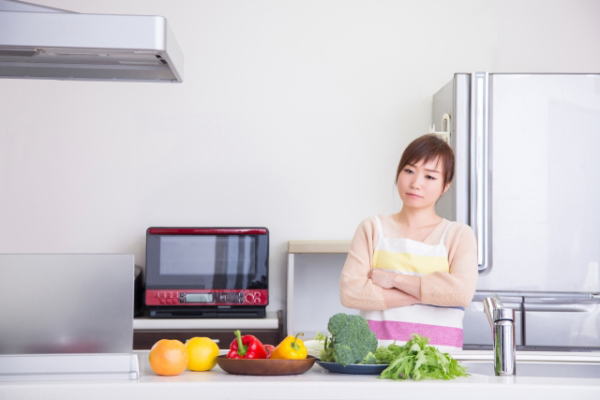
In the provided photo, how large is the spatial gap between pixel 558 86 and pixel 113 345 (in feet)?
7.41

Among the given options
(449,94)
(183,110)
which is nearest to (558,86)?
(449,94)

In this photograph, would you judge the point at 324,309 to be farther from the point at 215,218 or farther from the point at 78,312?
the point at 78,312

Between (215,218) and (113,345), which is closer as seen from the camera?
(113,345)

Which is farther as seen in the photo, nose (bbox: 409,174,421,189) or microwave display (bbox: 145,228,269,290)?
microwave display (bbox: 145,228,269,290)

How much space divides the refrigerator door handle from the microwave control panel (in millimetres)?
901

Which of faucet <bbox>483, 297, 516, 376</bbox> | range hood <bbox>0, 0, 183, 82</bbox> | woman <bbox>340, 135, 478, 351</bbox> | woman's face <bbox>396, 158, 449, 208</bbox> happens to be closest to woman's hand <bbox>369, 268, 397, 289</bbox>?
woman <bbox>340, 135, 478, 351</bbox>

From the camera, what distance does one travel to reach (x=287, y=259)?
3.81m

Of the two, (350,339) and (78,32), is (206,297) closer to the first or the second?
(350,339)

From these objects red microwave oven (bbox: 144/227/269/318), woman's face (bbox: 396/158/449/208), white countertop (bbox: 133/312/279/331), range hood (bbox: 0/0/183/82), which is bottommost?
white countertop (bbox: 133/312/279/331)

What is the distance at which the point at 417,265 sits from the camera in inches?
91.0

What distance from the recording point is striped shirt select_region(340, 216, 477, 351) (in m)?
2.23

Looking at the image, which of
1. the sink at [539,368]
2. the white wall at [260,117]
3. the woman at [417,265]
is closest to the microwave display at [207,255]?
the white wall at [260,117]

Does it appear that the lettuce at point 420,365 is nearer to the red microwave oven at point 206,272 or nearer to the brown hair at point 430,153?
the brown hair at point 430,153

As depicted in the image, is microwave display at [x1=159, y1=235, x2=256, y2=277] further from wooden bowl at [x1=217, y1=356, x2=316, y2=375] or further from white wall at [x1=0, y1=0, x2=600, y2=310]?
wooden bowl at [x1=217, y1=356, x2=316, y2=375]
